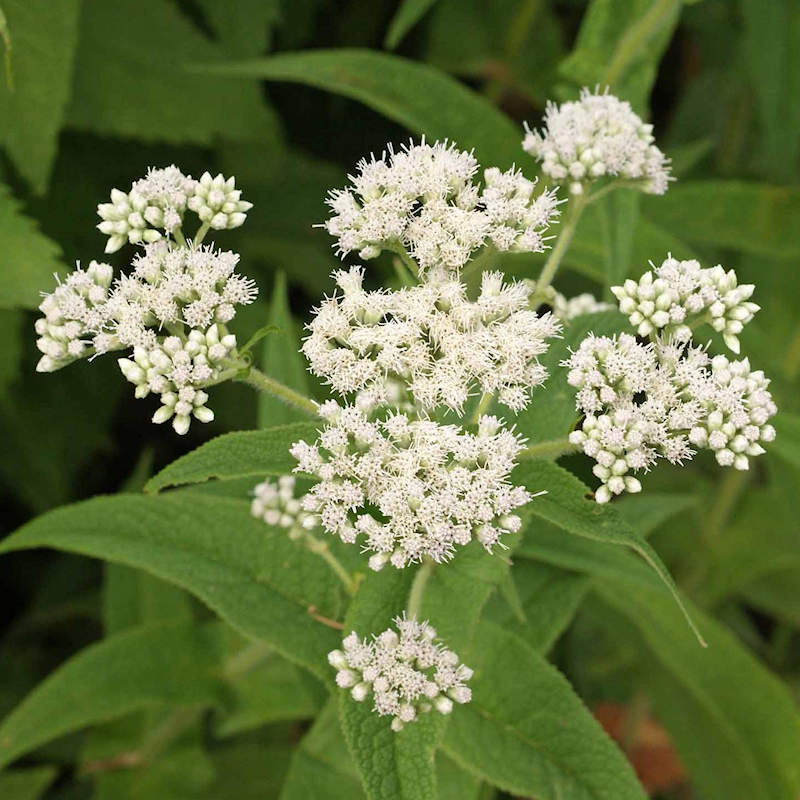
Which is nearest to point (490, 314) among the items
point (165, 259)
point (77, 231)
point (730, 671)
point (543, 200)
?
point (543, 200)

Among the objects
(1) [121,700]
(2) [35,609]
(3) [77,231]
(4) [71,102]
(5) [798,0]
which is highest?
(5) [798,0]

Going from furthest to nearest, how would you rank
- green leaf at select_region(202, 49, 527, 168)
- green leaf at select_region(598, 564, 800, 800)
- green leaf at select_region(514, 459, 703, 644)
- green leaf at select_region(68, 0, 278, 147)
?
green leaf at select_region(68, 0, 278, 147), green leaf at select_region(598, 564, 800, 800), green leaf at select_region(202, 49, 527, 168), green leaf at select_region(514, 459, 703, 644)

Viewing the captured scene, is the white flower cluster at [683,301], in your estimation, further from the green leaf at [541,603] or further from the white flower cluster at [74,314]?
the white flower cluster at [74,314]

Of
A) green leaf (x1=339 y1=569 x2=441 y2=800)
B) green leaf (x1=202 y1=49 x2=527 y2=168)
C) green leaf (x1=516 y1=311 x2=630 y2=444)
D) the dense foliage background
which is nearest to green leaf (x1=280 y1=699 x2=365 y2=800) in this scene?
the dense foliage background

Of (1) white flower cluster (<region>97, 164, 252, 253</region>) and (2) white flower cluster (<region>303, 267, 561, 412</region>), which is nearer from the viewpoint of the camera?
(2) white flower cluster (<region>303, 267, 561, 412</region>)

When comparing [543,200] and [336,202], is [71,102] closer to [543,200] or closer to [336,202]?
[336,202]

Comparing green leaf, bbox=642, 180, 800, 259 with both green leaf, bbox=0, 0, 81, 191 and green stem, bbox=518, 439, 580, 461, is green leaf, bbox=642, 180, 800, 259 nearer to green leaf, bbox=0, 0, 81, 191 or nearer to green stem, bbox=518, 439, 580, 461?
green stem, bbox=518, 439, 580, 461

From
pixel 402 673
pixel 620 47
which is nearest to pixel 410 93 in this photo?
pixel 620 47
